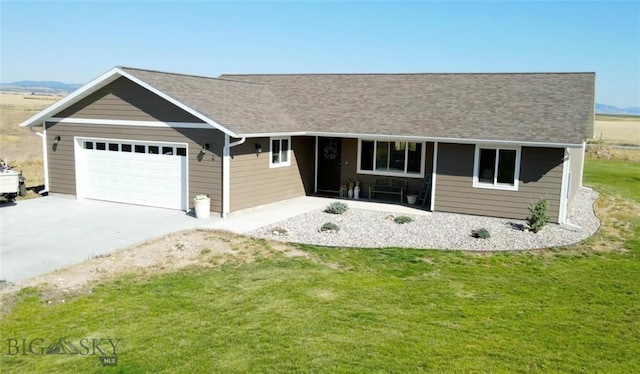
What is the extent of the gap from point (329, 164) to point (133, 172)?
698cm

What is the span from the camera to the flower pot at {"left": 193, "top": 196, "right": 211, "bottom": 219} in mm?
15000

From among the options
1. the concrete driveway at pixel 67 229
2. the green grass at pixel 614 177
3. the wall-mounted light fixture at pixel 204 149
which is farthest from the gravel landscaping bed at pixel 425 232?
the green grass at pixel 614 177

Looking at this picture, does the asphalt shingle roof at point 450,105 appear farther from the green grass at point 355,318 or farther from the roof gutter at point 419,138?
the green grass at point 355,318

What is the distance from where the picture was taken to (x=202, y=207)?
591 inches

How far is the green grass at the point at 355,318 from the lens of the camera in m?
6.51

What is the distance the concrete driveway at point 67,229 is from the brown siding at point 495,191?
7304mm

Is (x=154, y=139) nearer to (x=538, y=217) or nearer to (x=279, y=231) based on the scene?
(x=279, y=231)

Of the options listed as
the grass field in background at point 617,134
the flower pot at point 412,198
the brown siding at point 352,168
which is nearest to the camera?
the flower pot at point 412,198

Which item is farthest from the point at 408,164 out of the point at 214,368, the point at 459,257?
the point at 214,368

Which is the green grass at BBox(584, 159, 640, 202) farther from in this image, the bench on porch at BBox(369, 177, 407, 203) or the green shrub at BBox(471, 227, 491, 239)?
the green shrub at BBox(471, 227, 491, 239)

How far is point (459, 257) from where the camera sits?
11789 millimetres

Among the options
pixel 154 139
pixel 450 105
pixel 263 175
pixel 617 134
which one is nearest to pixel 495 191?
pixel 450 105

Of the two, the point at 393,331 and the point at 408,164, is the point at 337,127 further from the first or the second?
the point at 393,331

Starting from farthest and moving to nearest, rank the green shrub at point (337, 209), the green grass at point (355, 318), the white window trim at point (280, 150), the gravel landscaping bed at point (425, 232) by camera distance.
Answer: the white window trim at point (280, 150)
the green shrub at point (337, 209)
the gravel landscaping bed at point (425, 232)
the green grass at point (355, 318)
